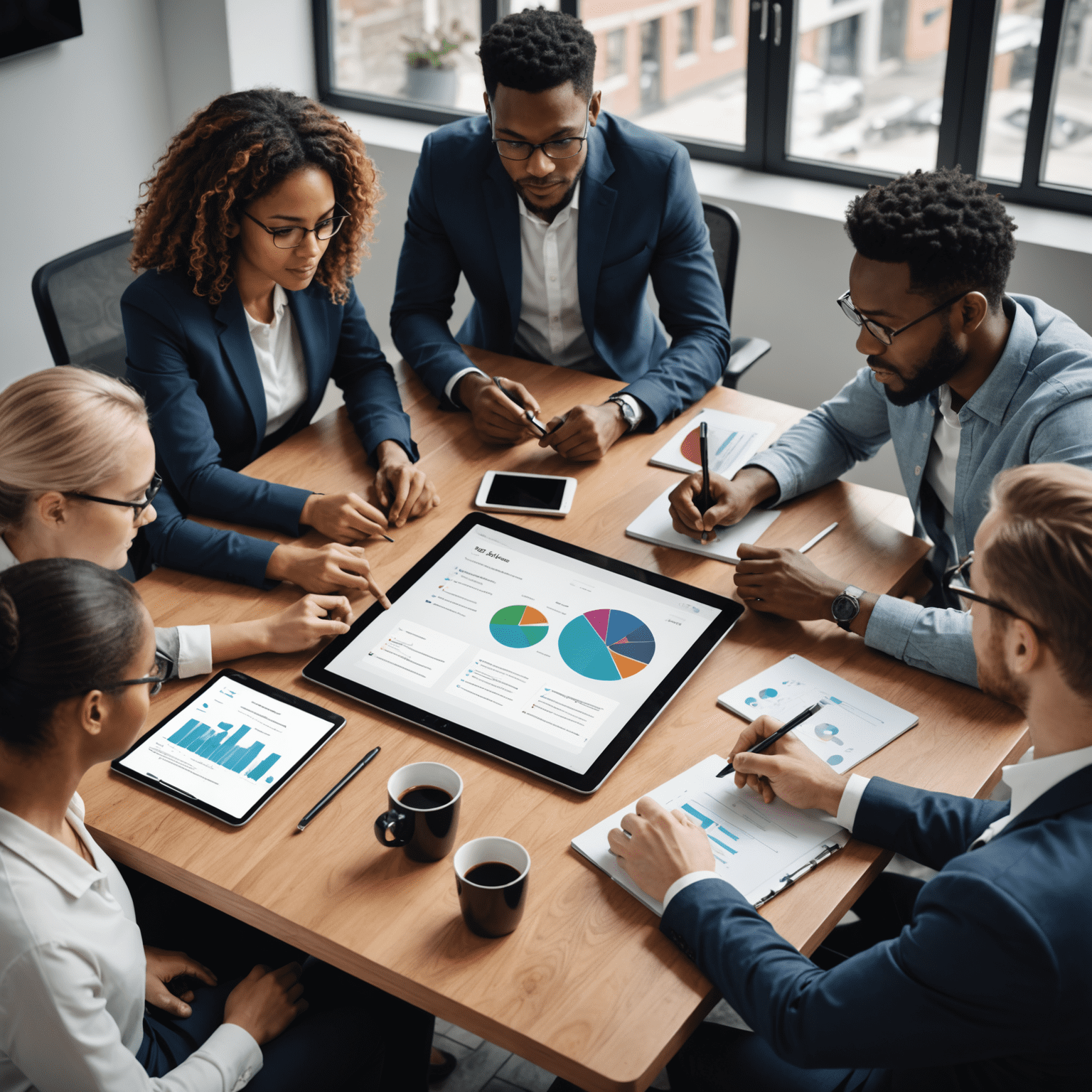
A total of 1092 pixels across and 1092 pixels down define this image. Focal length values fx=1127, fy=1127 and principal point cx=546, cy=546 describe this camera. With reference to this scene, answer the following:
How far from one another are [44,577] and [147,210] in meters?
1.13

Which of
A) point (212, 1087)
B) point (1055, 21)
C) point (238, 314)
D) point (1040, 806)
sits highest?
point (1055, 21)

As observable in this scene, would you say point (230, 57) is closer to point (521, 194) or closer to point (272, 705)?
point (521, 194)

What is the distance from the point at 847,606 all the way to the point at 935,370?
0.45m

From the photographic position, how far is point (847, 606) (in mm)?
1723

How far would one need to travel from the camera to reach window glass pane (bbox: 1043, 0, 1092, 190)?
304cm

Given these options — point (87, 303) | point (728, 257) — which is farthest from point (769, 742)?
point (87, 303)

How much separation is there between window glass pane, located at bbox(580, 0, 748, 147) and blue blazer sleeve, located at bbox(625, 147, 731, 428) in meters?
1.24

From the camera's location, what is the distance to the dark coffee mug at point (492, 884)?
49.4 inches

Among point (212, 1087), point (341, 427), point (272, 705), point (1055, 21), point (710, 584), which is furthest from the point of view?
point (1055, 21)

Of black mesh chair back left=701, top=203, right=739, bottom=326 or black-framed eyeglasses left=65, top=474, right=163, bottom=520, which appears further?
black mesh chair back left=701, top=203, right=739, bottom=326

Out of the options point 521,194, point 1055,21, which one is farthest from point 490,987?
point 1055,21

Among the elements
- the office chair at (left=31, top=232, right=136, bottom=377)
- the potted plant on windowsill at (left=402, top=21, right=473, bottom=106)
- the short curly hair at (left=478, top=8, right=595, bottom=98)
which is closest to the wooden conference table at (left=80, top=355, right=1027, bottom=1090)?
the office chair at (left=31, top=232, right=136, bottom=377)

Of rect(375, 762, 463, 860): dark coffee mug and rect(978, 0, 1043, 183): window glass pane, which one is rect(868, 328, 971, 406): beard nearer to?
rect(375, 762, 463, 860): dark coffee mug

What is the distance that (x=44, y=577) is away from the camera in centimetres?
118
